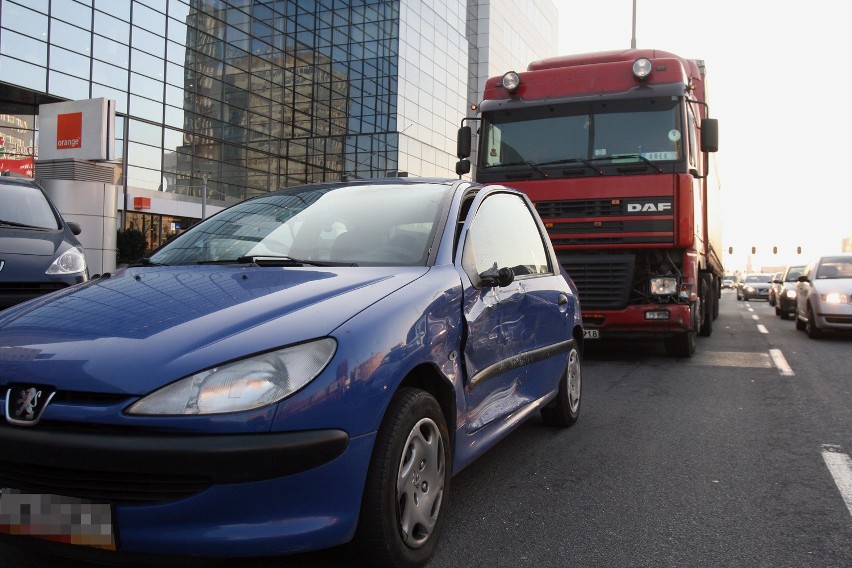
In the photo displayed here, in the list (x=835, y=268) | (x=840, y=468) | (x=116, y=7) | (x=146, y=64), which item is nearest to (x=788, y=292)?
(x=835, y=268)

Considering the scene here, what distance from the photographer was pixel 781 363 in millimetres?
9180

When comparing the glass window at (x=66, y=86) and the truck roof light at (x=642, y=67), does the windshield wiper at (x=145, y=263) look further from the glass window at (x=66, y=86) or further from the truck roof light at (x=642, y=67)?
the glass window at (x=66, y=86)

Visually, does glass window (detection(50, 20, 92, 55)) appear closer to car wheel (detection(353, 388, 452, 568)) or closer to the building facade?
the building facade

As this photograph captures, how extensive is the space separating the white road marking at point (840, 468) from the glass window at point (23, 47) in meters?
26.7

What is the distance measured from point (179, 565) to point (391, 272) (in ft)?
4.49

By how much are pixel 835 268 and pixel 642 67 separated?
7308 millimetres

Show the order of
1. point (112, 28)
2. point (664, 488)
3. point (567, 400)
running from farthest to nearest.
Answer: point (112, 28)
point (567, 400)
point (664, 488)

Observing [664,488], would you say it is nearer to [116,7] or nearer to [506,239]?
[506,239]

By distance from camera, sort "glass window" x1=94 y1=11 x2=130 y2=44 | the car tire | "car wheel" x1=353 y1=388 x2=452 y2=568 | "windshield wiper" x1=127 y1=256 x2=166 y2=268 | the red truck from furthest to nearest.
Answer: "glass window" x1=94 y1=11 x2=130 y2=44 < the car tire < the red truck < "windshield wiper" x1=127 y1=256 x2=166 y2=268 < "car wheel" x1=353 y1=388 x2=452 y2=568

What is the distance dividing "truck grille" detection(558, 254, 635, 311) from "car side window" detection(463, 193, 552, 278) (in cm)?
378

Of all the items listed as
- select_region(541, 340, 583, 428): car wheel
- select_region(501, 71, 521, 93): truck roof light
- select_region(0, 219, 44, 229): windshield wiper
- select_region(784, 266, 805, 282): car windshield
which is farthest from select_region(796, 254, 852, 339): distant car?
select_region(0, 219, 44, 229): windshield wiper

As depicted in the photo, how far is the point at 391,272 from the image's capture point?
10.1ft

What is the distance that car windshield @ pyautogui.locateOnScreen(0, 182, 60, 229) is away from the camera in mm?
6637

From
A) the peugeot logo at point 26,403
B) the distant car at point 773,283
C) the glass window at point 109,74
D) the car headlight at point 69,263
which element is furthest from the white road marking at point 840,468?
the glass window at point 109,74
